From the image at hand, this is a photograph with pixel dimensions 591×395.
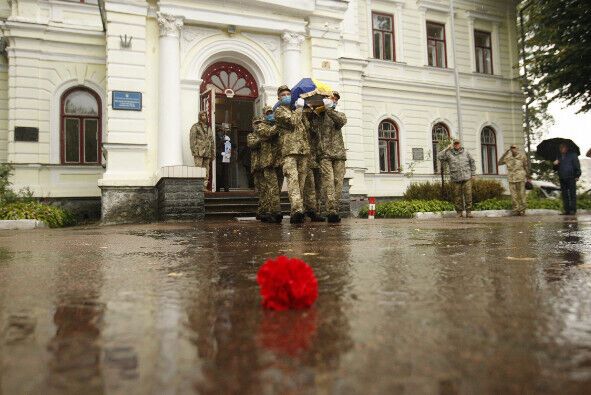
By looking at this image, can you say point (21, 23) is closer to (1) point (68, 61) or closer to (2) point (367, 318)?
(1) point (68, 61)

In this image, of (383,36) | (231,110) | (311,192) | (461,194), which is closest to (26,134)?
(231,110)

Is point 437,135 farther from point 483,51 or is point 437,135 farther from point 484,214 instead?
point 484,214

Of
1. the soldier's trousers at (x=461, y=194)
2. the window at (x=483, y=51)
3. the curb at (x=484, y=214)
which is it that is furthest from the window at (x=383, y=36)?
the curb at (x=484, y=214)

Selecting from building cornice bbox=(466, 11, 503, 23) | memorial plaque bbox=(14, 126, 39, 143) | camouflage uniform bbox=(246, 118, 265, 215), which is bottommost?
camouflage uniform bbox=(246, 118, 265, 215)

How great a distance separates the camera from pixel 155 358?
3.02 ft

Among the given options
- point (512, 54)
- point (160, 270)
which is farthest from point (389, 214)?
point (512, 54)

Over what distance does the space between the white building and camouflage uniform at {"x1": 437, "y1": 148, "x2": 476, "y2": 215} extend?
3091 mm

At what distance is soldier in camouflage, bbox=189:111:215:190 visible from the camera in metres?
11.5

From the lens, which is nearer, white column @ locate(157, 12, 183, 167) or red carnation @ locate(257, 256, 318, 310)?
red carnation @ locate(257, 256, 318, 310)

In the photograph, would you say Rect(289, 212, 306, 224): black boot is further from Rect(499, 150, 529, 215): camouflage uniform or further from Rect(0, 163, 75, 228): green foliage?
Rect(499, 150, 529, 215): camouflage uniform

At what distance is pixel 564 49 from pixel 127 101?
1071 centimetres

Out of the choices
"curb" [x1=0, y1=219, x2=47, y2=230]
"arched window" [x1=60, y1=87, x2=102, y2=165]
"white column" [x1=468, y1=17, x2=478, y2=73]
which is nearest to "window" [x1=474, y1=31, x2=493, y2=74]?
"white column" [x1=468, y1=17, x2=478, y2=73]

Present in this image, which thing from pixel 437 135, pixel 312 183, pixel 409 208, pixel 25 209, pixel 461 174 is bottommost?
pixel 409 208

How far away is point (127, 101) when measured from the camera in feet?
36.0
